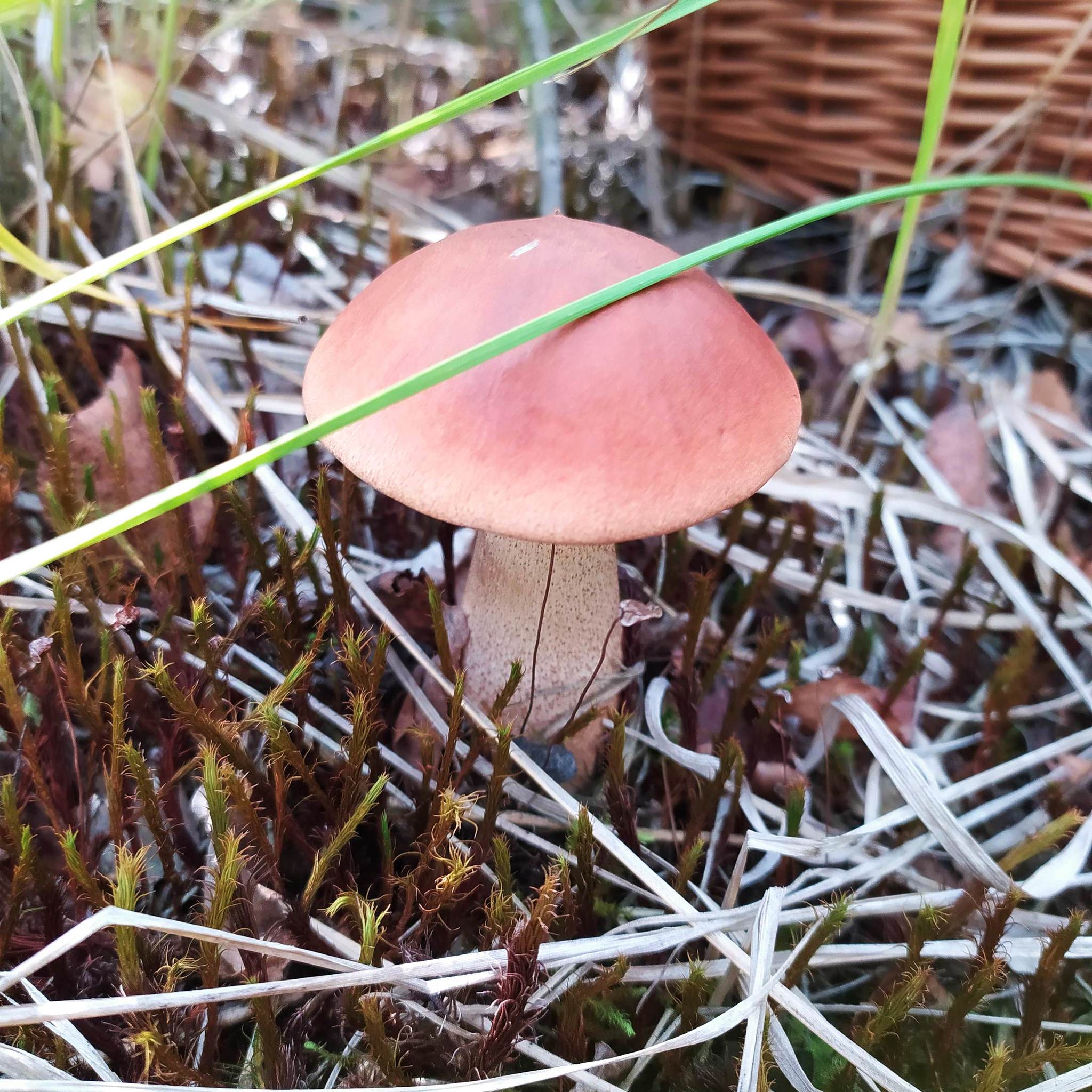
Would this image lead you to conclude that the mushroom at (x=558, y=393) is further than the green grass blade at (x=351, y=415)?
Yes

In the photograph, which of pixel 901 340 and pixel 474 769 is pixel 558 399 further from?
pixel 901 340

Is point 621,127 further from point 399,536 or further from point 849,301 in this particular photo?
point 399,536

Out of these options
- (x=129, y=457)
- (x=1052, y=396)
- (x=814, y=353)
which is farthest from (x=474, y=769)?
(x=1052, y=396)

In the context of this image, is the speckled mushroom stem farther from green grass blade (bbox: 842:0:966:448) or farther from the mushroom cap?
green grass blade (bbox: 842:0:966:448)

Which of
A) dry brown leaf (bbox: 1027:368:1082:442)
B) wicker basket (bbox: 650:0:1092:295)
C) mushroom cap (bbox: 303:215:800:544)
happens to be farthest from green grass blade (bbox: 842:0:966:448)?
dry brown leaf (bbox: 1027:368:1082:442)

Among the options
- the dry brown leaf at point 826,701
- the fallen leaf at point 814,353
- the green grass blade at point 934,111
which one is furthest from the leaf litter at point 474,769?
the green grass blade at point 934,111

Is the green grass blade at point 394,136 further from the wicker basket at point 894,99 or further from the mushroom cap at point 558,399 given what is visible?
the wicker basket at point 894,99
